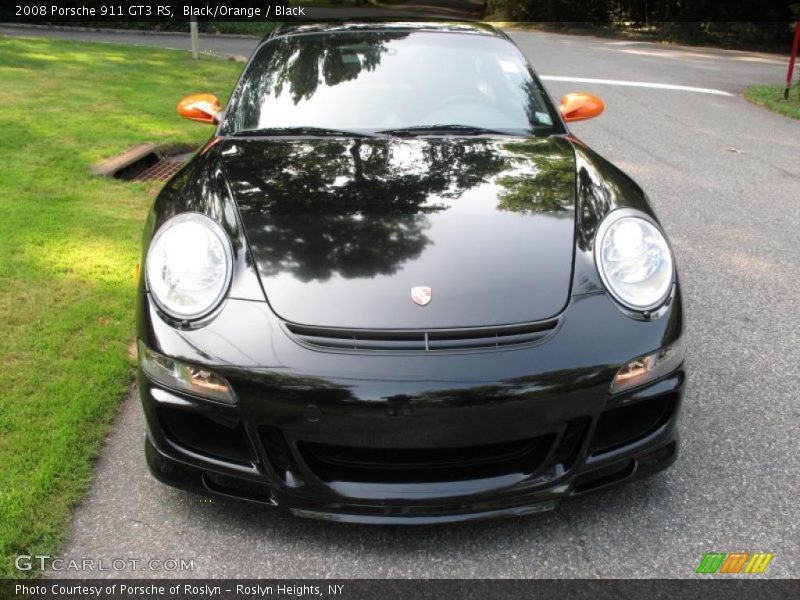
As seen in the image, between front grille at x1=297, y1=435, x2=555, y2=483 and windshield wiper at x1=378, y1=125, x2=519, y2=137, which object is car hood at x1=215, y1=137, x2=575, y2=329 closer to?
windshield wiper at x1=378, y1=125, x2=519, y2=137

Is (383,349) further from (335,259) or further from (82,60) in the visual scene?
(82,60)

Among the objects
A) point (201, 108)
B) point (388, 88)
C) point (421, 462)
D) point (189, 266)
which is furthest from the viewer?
point (201, 108)

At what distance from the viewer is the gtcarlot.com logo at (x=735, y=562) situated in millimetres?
2104

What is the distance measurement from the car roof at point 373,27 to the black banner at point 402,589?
107 inches

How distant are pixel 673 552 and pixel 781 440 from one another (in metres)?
0.84

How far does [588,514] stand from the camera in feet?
7.60

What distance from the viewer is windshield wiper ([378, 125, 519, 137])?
3.08 m

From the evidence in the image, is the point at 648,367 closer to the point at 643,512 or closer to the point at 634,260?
the point at 634,260

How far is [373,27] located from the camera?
376cm

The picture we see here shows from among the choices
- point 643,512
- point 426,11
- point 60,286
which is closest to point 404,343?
point 643,512

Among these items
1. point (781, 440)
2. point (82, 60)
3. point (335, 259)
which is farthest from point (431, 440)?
point (82, 60)

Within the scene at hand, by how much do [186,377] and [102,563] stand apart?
61cm

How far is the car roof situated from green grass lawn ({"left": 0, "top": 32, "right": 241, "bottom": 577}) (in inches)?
60.2

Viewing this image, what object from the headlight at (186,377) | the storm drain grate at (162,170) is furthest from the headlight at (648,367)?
the storm drain grate at (162,170)
